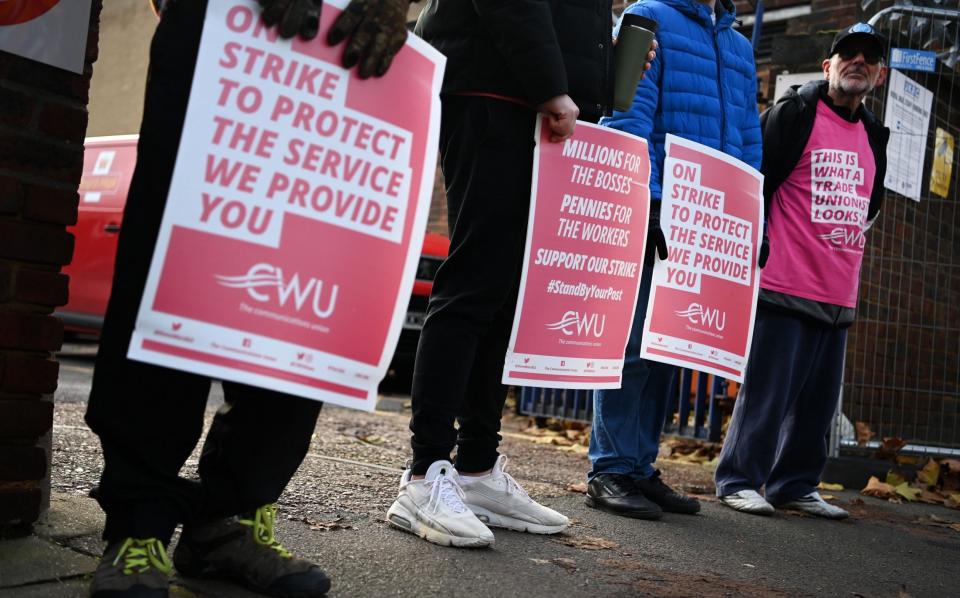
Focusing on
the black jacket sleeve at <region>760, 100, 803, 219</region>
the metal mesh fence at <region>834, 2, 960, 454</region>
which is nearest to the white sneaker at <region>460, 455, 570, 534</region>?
the black jacket sleeve at <region>760, 100, 803, 219</region>

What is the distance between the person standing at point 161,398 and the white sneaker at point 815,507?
8.65ft

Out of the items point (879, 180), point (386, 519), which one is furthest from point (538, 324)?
point (879, 180)

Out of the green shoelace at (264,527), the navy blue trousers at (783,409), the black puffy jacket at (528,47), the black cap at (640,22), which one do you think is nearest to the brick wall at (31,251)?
the green shoelace at (264,527)

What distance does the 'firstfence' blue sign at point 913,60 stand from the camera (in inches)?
203

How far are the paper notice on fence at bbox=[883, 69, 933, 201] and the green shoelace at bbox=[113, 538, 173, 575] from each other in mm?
4505

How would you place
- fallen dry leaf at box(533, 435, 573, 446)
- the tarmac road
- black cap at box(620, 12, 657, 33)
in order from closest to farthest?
1. the tarmac road
2. black cap at box(620, 12, 657, 33)
3. fallen dry leaf at box(533, 435, 573, 446)

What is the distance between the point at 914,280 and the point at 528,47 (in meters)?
3.57

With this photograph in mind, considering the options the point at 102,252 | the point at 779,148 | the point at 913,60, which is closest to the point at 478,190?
the point at 779,148

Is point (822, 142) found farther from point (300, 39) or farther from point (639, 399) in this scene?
point (300, 39)

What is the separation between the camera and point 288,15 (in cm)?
184

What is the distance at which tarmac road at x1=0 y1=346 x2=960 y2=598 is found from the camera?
217 centimetres

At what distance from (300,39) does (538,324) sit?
1298 millimetres

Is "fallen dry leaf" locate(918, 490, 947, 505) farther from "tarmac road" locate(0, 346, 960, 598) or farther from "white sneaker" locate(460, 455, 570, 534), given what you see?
"white sneaker" locate(460, 455, 570, 534)

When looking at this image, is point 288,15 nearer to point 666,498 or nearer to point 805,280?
point 666,498
